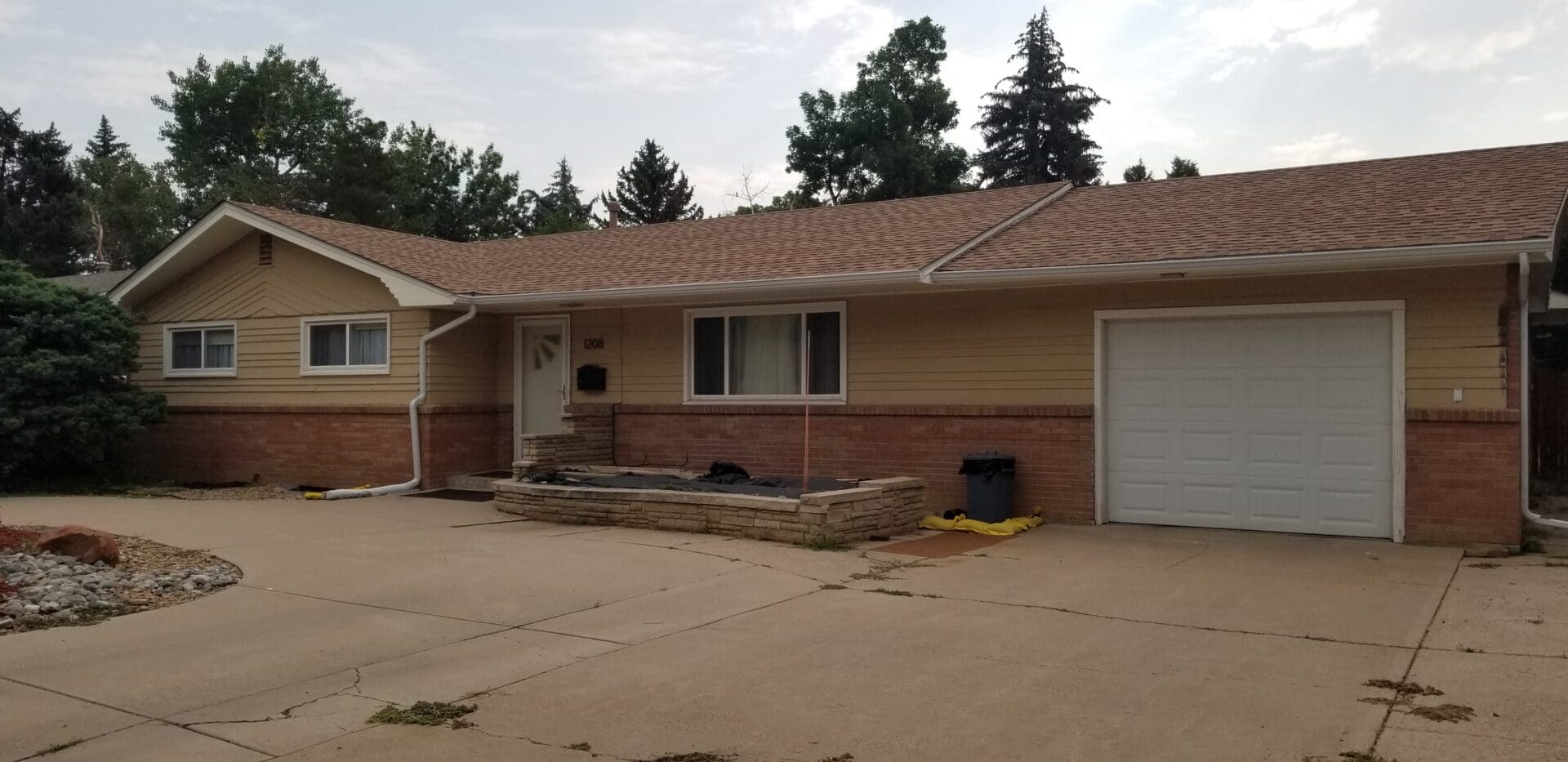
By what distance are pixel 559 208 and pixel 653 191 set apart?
13596mm

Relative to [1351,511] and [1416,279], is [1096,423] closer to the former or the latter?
[1351,511]

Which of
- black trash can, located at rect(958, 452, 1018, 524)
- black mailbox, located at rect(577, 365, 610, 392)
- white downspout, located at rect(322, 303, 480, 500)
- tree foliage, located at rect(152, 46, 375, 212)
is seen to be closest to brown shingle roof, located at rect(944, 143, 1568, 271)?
black trash can, located at rect(958, 452, 1018, 524)

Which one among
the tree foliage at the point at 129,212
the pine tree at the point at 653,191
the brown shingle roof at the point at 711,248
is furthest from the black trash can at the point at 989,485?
the tree foliage at the point at 129,212

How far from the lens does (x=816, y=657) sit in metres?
6.39

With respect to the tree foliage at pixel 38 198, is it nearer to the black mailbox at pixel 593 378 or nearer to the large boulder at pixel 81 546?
the black mailbox at pixel 593 378

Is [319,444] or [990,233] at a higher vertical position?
[990,233]

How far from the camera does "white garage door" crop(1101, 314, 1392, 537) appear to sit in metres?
10.4

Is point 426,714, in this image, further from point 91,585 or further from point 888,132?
point 888,132

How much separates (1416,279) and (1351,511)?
220 cm

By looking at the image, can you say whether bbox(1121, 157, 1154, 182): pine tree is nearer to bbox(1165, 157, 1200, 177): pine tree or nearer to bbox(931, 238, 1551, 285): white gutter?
bbox(1165, 157, 1200, 177): pine tree

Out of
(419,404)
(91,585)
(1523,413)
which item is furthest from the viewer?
(419,404)

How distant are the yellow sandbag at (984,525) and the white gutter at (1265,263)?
2455 millimetres

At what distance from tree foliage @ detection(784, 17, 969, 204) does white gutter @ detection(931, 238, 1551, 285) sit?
2950 cm

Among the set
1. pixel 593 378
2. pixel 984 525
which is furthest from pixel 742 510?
pixel 593 378
